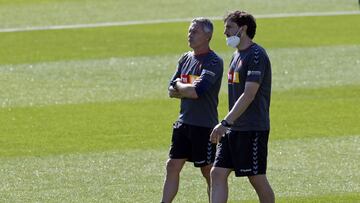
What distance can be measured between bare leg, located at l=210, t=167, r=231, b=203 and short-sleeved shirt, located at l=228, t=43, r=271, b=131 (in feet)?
1.46

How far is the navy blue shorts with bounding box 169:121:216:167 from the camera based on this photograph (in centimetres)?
1206

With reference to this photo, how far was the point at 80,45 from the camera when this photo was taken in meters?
27.7

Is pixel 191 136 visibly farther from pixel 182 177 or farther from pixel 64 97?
pixel 64 97

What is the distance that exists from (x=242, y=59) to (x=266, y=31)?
62.1ft

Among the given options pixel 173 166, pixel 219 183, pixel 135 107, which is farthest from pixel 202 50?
pixel 135 107

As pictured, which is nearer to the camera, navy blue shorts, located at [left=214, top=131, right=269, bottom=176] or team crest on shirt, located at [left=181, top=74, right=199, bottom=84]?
navy blue shorts, located at [left=214, top=131, right=269, bottom=176]

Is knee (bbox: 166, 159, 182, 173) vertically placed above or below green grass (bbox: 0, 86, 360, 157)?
above

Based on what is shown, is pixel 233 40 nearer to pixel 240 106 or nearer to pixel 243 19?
pixel 243 19

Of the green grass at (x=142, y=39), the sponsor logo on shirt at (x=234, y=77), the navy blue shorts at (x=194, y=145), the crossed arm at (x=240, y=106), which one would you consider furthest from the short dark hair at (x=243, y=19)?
the green grass at (x=142, y=39)

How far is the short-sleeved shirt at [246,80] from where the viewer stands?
11.2 meters

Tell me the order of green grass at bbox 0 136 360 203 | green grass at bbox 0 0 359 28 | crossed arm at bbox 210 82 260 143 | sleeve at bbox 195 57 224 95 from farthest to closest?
green grass at bbox 0 0 359 28 → green grass at bbox 0 136 360 203 → sleeve at bbox 195 57 224 95 → crossed arm at bbox 210 82 260 143

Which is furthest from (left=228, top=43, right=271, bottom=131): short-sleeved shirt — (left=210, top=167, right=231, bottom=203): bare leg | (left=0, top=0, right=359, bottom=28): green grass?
(left=0, top=0, right=359, bottom=28): green grass

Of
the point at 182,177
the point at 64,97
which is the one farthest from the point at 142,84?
the point at 182,177

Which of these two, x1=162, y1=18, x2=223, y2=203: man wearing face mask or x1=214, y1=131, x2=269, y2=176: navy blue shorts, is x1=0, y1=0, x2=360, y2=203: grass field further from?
x1=214, y1=131, x2=269, y2=176: navy blue shorts
